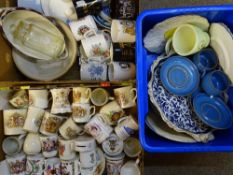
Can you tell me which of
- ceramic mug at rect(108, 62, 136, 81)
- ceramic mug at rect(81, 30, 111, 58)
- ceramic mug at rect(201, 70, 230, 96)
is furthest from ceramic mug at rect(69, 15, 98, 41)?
ceramic mug at rect(201, 70, 230, 96)

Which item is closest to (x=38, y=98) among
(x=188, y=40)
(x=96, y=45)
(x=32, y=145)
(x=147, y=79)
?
(x=32, y=145)

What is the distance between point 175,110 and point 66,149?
0.56m

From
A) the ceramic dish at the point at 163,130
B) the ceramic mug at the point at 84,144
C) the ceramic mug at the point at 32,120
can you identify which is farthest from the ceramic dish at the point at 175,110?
the ceramic mug at the point at 32,120

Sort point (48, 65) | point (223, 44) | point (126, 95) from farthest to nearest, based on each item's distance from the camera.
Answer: point (48, 65), point (126, 95), point (223, 44)

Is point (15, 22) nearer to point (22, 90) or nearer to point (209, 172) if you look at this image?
point (22, 90)

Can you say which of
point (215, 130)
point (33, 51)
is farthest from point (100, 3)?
point (215, 130)

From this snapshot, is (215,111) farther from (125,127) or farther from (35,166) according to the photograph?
(35,166)

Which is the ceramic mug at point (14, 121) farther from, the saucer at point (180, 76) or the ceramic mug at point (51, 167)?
the saucer at point (180, 76)

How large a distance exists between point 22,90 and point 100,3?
17.2 inches

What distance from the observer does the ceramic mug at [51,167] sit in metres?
1.28

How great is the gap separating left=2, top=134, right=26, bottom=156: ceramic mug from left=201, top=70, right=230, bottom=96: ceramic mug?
0.77m

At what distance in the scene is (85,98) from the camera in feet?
4.07

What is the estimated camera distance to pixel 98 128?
1237 mm

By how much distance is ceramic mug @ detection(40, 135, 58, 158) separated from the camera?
1.27 metres
